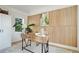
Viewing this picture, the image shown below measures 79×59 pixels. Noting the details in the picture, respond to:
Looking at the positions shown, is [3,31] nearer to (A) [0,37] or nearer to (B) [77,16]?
(A) [0,37]

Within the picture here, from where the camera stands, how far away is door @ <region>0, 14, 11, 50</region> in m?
2.76

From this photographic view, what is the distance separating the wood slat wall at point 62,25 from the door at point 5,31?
850mm

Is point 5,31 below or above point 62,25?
below

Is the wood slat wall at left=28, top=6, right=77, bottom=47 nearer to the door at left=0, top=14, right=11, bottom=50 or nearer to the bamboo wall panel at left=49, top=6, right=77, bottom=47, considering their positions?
the bamboo wall panel at left=49, top=6, right=77, bottom=47

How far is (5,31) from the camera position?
291 cm

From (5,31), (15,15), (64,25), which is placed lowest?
(5,31)

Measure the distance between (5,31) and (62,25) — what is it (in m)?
2.33

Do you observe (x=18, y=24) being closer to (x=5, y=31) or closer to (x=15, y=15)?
(x=15, y=15)

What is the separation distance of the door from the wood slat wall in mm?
850

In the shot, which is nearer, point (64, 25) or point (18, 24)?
point (18, 24)

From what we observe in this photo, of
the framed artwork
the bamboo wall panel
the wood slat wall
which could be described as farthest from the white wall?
the bamboo wall panel

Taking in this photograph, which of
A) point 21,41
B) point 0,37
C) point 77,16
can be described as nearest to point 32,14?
point 21,41

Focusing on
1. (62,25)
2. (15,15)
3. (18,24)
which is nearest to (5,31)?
(18,24)

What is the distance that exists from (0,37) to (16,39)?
591 millimetres
